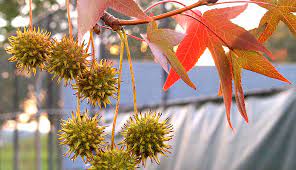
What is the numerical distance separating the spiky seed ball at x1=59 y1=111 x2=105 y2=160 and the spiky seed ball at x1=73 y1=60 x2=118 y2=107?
0.02 meters

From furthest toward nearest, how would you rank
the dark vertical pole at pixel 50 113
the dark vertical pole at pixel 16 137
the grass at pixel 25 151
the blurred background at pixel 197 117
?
the grass at pixel 25 151, the dark vertical pole at pixel 16 137, the dark vertical pole at pixel 50 113, the blurred background at pixel 197 117

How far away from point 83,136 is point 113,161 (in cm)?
4

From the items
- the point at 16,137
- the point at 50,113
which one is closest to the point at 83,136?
the point at 50,113

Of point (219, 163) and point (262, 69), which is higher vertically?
point (262, 69)

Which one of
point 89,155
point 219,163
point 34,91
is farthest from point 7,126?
point 89,155

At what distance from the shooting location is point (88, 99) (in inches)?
16.4

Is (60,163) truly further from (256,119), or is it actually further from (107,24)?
(107,24)

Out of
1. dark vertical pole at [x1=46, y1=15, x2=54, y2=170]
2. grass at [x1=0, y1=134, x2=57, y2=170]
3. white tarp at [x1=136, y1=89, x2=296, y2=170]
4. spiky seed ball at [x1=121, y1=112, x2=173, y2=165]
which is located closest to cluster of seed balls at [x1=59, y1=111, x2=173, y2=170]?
spiky seed ball at [x1=121, y1=112, x2=173, y2=165]

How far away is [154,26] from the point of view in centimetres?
34

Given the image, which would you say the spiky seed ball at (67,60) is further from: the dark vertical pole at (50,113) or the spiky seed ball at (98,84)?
the dark vertical pole at (50,113)

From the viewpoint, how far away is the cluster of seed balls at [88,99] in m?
0.39

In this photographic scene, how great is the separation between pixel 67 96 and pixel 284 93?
337cm

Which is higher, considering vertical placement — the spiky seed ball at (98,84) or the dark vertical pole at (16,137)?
the spiky seed ball at (98,84)

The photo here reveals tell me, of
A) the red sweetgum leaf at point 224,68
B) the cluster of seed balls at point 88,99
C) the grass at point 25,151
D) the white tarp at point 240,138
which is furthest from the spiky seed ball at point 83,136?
the grass at point 25,151
